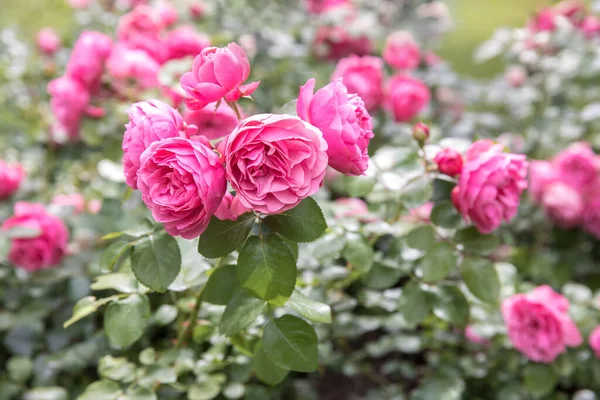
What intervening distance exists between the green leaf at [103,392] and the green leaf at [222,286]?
9.7 inches

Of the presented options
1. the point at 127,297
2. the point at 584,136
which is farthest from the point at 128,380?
the point at 584,136

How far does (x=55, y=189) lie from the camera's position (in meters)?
1.69

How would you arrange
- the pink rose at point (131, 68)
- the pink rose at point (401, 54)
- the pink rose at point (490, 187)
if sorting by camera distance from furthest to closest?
the pink rose at point (401, 54) < the pink rose at point (131, 68) < the pink rose at point (490, 187)

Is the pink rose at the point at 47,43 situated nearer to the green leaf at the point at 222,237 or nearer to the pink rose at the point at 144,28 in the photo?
the pink rose at the point at 144,28

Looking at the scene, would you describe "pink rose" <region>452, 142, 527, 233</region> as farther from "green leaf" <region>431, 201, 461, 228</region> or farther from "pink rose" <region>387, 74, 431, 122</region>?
"pink rose" <region>387, 74, 431, 122</region>

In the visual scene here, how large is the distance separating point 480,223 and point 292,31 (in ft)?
4.62

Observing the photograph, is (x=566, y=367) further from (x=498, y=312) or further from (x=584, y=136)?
(x=584, y=136)

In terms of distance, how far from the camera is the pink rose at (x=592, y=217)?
1.49m

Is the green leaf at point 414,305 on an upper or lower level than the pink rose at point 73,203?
upper

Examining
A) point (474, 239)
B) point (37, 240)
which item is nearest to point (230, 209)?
point (474, 239)

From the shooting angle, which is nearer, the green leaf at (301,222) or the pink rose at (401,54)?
the green leaf at (301,222)

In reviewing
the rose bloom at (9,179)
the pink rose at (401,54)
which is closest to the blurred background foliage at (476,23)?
the pink rose at (401,54)

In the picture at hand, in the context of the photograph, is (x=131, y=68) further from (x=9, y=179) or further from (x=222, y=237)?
(x=222, y=237)

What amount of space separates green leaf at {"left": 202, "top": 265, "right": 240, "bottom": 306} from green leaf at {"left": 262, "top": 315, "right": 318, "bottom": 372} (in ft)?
0.23
